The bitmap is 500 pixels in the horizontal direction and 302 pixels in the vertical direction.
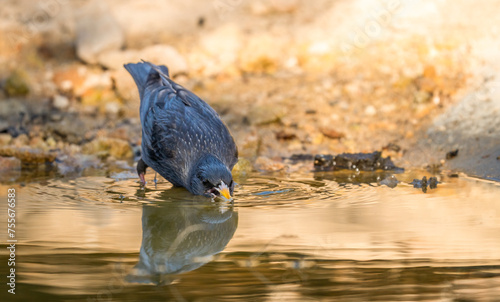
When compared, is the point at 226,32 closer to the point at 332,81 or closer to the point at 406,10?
the point at 332,81

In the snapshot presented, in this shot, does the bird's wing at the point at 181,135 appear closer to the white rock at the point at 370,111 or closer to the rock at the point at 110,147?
the rock at the point at 110,147

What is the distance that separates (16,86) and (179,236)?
5.63 m

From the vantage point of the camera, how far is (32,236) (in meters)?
4.12

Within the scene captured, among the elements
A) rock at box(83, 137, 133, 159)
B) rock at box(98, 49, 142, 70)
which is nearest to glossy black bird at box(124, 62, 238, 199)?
rock at box(83, 137, 133, 159)

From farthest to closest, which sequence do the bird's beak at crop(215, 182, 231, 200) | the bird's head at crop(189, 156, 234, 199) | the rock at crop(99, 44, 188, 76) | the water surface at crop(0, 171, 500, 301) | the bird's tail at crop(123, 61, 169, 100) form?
the rock at crop(99, 44, 188, 76)
the bird's tail at crop(123, 61, 169, 100)
the bird's head at crop(189, 156, 234, 199)
the bird's beak at crop(215, 182, 231, 200)
the water surface at crop(0, 171, 500, 301)

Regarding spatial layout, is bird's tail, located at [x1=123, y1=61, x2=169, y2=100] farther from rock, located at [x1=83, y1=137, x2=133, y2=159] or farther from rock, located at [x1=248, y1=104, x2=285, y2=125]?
rock, located at [x1=248, y1=104, x2=285, y2=125]

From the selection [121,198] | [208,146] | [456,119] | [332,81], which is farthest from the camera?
[332,81]

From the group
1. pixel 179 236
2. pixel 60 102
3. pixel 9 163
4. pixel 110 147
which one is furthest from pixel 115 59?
pixel 179 236

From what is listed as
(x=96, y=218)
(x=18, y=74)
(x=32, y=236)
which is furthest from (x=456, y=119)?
(x=18, y=74)

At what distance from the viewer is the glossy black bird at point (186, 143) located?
210 inches

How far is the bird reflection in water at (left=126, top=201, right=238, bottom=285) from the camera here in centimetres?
346

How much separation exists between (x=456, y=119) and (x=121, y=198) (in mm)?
4102

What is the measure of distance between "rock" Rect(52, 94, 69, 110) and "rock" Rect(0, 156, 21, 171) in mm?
1829

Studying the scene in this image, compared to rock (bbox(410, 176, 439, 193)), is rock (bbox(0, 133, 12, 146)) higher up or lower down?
higher up
